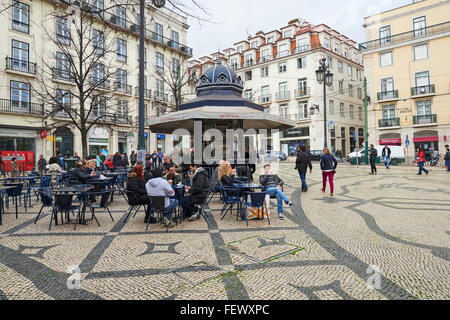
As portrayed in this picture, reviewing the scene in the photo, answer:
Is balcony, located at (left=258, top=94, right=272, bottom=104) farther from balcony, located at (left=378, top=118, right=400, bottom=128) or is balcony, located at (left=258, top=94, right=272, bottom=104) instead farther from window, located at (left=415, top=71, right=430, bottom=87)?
window, located at (left=415, top=71, right=430, bottom=87)

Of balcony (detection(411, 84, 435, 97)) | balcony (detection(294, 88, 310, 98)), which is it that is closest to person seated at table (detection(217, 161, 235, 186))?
balcony (detection(411, 84, 435, 97))

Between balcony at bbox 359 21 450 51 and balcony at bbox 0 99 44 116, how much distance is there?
33902 millimetres

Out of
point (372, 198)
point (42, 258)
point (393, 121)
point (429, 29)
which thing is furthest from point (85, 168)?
point (429, 29)

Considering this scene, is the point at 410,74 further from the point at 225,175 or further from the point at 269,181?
the point at 225,175

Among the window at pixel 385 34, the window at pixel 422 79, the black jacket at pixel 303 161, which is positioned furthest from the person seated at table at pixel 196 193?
the window at pixel 385 34

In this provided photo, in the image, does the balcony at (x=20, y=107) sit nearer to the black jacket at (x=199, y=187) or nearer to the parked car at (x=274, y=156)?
the black jacket at (x=199, y=187)

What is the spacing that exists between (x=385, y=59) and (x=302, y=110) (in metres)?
11.2

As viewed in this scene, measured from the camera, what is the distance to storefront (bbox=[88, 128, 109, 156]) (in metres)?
27.5

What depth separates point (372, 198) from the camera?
8.09m

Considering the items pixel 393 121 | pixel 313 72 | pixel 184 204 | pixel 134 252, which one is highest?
pixel 313 72

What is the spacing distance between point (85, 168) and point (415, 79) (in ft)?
110

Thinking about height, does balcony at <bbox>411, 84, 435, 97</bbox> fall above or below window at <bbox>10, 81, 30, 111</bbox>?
above

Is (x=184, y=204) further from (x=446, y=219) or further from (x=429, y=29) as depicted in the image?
(x=429, y=29)

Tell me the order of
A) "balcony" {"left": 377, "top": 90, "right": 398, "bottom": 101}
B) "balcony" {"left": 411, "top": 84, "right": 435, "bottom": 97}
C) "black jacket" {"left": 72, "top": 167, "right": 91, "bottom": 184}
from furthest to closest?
1. "balcony" {"left": 377, "top": 90, "right": 398, "bottom": 101}
2. "balcony" {"left": 411, "top": 84, "right": 435, "bottom": 97}
3. "black jacket" {"left": 72, "top": 167, "right": 91, "bottom": 184}
